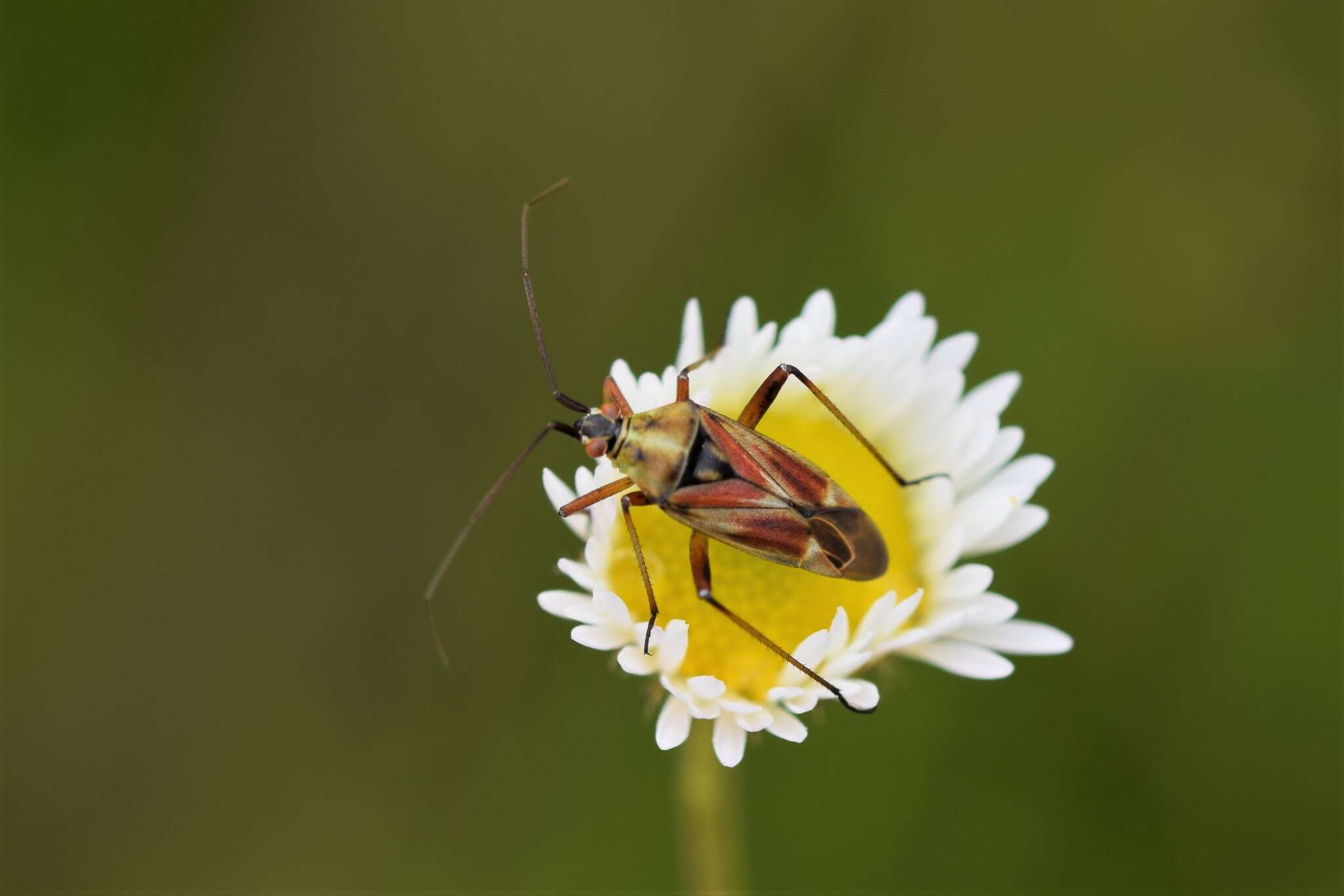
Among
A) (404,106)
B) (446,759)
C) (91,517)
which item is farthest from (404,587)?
(404,106)

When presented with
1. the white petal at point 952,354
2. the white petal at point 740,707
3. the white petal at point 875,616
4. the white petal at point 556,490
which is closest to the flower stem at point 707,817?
the white petal at point 740,707

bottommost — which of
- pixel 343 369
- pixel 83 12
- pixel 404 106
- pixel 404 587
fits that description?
pixel 404 587

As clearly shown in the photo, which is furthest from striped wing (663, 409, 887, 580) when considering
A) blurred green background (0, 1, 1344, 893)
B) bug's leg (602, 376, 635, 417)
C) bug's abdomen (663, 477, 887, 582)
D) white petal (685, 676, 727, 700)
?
blurred green background (0, 1, 1344, 893)

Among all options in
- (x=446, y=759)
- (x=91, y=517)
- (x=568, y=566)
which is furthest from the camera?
(x=91, y=517)

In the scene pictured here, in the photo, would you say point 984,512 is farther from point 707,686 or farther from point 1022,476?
point 707,686

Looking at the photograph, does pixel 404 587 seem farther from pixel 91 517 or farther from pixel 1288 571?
pixel 1288 571

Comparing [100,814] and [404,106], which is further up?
[404,106]
